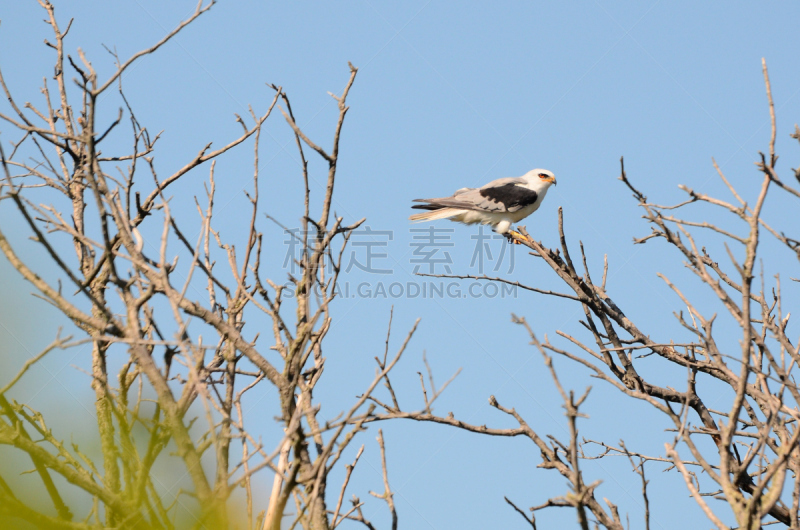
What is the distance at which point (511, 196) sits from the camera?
8.48 m

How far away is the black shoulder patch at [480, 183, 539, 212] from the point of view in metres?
8.44

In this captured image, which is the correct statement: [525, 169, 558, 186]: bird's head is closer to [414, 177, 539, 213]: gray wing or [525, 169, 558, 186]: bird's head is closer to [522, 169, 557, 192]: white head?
[522, 169, 557, 192]: white head

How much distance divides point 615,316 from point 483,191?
4.56 meters

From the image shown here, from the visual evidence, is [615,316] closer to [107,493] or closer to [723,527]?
[723,527]

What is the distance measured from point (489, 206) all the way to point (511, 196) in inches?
14.0

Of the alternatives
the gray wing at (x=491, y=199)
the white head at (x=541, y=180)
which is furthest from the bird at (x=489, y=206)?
the white head at (x=541, y=180)

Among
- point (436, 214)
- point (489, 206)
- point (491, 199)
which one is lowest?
point (436, 214)

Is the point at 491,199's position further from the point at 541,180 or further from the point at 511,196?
the point at 541,180

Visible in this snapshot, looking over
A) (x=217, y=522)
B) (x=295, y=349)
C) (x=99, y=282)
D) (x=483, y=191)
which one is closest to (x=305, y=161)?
(x=295, y=349)

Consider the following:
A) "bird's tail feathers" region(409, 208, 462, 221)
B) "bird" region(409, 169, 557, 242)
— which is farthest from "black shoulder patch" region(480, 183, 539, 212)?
"bird's tail feathers" region(409, 208, 462, 221)

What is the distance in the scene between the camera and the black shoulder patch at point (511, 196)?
8438 millimetres

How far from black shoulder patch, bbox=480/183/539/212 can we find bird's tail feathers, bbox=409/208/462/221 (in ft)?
1.48

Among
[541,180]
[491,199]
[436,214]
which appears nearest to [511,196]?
[491,199]

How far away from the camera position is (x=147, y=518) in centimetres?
142
